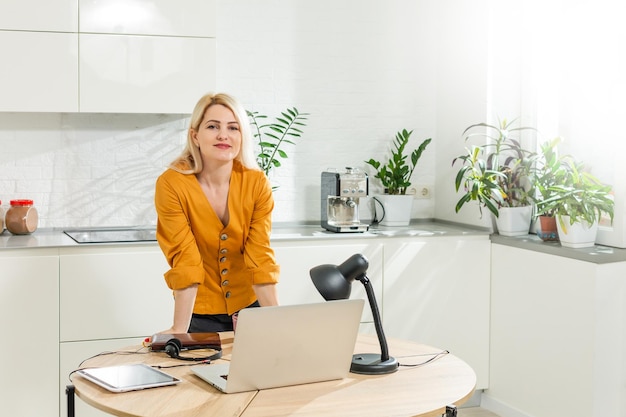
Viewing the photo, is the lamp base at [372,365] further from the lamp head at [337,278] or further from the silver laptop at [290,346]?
the lamp head at [337,278]

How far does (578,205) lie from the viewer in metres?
3.79

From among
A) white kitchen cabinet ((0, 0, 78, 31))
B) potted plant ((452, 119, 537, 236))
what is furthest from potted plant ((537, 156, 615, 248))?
white kitchen cabinet ((0, 0, 78, 31))

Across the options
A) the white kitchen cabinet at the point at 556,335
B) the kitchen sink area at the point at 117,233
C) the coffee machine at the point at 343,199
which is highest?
the coffee machine at the point at 343,199

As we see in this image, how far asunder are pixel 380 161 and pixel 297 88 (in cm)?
66

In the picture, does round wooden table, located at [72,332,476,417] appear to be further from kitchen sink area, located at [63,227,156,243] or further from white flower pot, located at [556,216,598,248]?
kitchen sink area, located at [63,227,156,243]

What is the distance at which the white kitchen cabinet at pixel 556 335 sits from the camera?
3.66 m

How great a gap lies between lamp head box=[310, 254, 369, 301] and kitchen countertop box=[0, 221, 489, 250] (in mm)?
1768

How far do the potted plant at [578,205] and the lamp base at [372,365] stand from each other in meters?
1.74

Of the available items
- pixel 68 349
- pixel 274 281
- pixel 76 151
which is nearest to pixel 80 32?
pixel 76 151

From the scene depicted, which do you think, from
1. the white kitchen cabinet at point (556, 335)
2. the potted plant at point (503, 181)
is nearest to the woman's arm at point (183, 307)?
the white kitchen cabinet at point (556, 335)

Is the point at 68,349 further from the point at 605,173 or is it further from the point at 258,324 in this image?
the point at 605,173

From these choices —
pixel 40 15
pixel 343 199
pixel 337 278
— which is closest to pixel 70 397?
pixel 337 278

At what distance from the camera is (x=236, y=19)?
4539 millimetres

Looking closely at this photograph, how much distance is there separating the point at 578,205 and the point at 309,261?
1.29 meters
